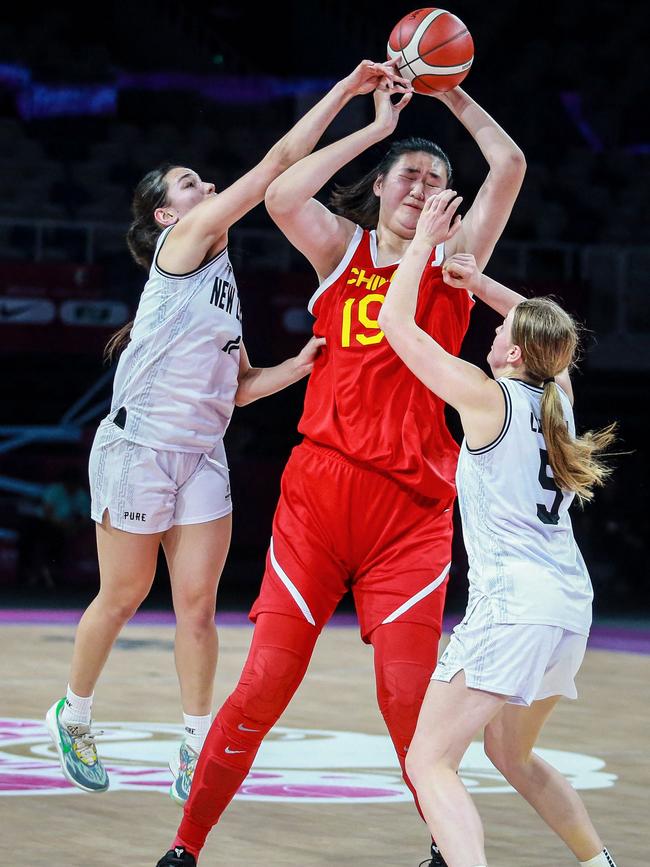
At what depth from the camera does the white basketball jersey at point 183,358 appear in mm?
4223

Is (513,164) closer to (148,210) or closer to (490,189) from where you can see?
(490,189)

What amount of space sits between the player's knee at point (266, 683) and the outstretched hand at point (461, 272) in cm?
112

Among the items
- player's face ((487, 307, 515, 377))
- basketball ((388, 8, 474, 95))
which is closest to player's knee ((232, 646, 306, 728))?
player's face ((487, 307, 515, 377))

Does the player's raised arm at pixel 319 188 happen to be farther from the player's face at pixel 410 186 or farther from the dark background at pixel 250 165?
the dark background at pixel 250 165

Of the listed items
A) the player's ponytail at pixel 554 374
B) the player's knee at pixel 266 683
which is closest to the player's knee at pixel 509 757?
Answer: the player's knee at pixel 266 683

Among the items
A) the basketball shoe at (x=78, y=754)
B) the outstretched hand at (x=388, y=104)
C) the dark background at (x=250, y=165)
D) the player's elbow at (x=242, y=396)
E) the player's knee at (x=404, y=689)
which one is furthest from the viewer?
the dark background at (x=250, y=165)

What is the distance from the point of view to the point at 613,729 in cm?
665

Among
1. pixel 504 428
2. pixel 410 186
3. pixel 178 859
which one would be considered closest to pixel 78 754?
pixel 178 859

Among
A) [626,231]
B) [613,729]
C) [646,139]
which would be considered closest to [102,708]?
[613,729]

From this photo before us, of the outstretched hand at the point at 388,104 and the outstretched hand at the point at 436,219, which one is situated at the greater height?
the outstretched hand at the point at 388,104

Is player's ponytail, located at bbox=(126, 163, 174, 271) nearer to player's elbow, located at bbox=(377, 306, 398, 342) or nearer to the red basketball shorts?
the red basketball shorts

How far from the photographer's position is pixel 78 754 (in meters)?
4.38

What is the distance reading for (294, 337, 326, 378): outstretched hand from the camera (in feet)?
13.3

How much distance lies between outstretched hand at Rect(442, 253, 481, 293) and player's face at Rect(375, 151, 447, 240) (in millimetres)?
223
